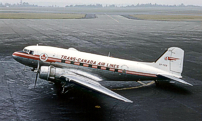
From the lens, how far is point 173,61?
76.6ft

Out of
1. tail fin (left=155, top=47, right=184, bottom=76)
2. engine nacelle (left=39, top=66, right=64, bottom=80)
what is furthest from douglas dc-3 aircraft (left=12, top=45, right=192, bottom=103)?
engine nacelle (left=39, top=66, right=64, bottom=80)

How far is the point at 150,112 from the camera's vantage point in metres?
18.2

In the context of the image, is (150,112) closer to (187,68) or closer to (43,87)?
(43,87)

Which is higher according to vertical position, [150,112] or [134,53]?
[134,53]

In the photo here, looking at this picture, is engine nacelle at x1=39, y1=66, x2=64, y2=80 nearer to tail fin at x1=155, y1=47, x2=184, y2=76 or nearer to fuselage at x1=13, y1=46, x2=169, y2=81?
fuselage at x1=13, y1=46, x2=169, y2=81

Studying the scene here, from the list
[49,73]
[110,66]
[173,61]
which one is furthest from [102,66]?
[173,61]

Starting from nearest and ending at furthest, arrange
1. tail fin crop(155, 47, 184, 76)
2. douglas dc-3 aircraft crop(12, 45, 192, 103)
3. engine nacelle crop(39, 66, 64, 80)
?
engine nacelle crop(39, 66, 64, 80) → douglas dc-3 aircraft crop(12, 45, 192, 103) → tail fin crop(155, 47, 184, 76)

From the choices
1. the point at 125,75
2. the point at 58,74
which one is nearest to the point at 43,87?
the point at 58,74

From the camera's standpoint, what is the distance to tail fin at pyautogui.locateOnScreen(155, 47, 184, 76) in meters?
23.2

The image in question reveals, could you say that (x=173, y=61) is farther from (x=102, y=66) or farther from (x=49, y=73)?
(x=49, y=73)

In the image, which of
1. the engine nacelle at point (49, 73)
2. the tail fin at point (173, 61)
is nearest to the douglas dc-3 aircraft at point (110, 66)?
the tail fin at point (173, 61)

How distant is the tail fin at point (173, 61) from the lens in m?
23.2

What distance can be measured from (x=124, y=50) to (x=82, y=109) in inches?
1022

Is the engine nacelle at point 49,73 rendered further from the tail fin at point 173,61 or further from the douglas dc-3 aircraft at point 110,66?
the tail fin at point 173,61
